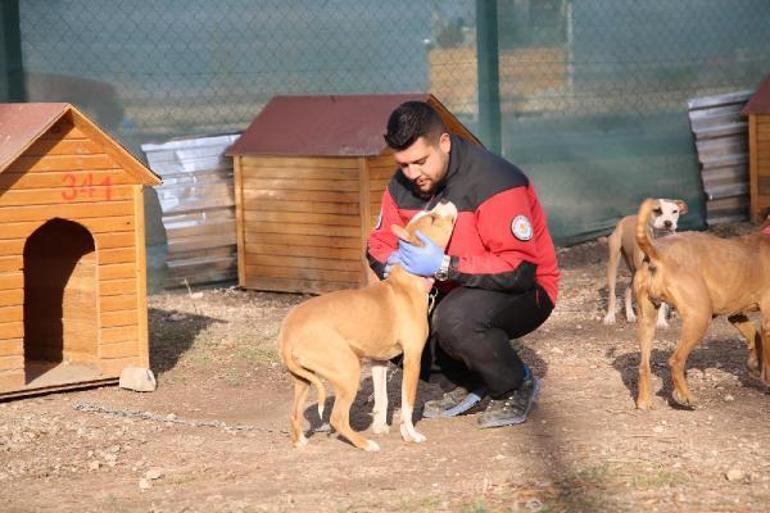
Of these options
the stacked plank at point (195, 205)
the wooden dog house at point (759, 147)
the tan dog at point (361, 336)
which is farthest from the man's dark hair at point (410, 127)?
the wooden dog house at point (759, 147)

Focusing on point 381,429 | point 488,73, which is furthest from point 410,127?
point 488,73

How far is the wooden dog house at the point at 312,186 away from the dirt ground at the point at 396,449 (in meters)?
1.76

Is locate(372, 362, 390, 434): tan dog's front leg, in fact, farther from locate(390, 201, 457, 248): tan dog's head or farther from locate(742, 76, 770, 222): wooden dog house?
locate(742, 76, 770, 222): wooden dog house

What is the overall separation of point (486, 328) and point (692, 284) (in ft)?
3.20

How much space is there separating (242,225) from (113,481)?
5.00m

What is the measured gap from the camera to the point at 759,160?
1287cm

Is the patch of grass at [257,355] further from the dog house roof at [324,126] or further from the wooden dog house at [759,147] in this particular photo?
the wooden dog house at [759,147]

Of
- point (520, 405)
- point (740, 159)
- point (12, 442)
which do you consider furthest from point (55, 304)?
point (740, 159)

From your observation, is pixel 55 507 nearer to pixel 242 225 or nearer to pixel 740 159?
pixel 242 225

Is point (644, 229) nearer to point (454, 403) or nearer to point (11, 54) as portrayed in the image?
point (454, 403)

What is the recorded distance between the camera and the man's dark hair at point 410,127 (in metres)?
6.03

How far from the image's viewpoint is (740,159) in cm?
1312

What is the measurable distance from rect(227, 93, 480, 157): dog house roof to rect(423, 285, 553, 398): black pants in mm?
3347

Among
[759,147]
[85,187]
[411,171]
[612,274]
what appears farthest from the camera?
[759,147]
